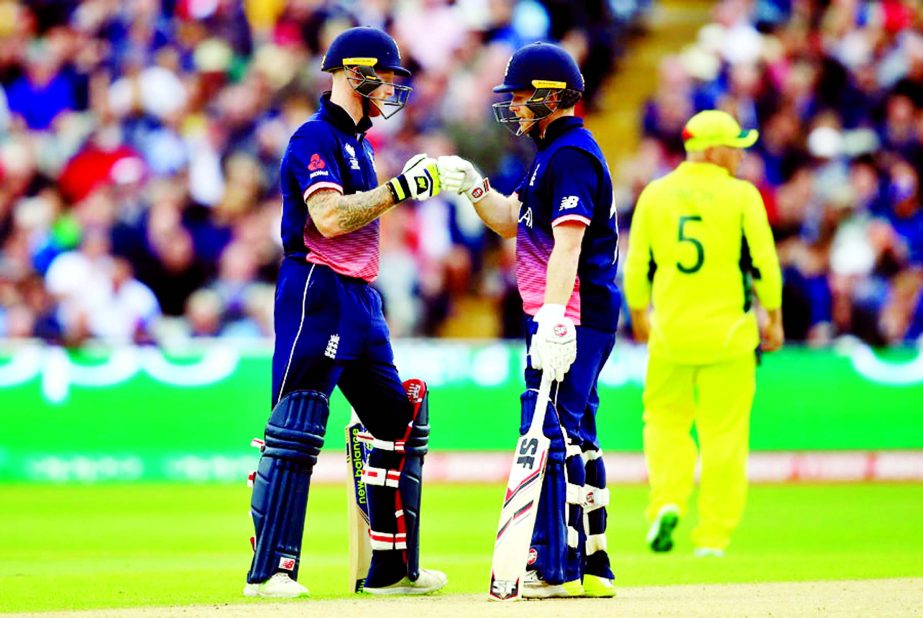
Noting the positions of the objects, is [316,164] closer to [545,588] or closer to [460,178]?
[460,178]

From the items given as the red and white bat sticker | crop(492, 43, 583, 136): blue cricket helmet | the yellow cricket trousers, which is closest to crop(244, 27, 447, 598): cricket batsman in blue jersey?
the red and white bat sticker

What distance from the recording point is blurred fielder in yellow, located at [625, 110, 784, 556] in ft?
33.0

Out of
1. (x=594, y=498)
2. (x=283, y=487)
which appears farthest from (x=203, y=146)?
(x=283, y=487)

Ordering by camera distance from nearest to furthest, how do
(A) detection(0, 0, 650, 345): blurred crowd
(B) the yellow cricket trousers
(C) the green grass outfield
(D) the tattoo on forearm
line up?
(D) the tattoo on forearm → (C) the green grass outfield → (B) the yellow cricket trousers → (A) detection(0, 0, 650, 345): blurred crowd

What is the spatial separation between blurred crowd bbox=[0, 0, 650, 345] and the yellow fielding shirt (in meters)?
6.21

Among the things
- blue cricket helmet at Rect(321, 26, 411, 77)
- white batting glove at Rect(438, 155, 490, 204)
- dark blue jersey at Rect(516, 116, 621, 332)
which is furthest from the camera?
blue cricket helmet at Rect(321, 26, 411, 77)

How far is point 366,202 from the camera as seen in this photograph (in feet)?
24.4

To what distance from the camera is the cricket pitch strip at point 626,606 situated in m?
6.75

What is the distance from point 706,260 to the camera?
1013cm

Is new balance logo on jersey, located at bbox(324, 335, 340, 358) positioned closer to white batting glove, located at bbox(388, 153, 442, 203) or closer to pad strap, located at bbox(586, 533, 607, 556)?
white batting glove, located at bbox(388, 153, 442, 203)

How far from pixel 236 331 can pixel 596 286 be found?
865 centimetres

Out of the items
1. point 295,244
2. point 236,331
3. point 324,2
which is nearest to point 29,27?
point 324,2

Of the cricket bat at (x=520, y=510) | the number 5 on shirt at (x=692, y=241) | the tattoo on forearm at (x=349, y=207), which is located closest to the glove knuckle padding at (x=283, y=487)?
the tattoo on forearm at (x=349, y=207)

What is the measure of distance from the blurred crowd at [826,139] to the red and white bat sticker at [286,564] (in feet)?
33.1
